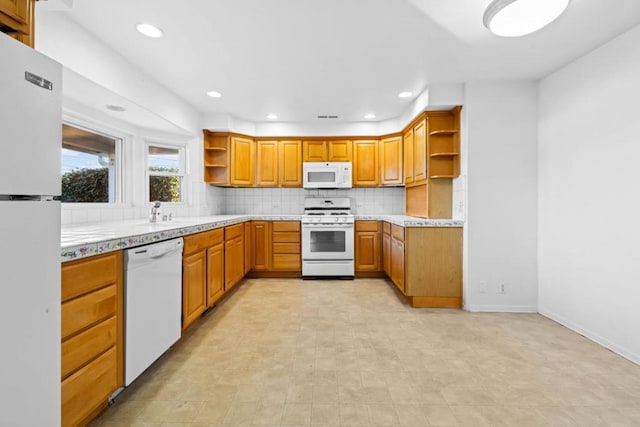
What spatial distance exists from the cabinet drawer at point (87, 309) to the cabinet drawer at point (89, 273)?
1.3 inches

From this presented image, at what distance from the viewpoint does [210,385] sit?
1.82m

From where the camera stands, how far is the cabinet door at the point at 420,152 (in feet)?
11.6

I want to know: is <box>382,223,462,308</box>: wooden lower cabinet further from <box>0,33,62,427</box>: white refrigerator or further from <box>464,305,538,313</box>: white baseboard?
<box>0,33,62,427</box>: white refrigerator

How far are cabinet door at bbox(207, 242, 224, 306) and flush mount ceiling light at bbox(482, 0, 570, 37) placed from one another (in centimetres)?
278

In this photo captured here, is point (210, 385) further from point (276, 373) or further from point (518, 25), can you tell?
point (518, 25)

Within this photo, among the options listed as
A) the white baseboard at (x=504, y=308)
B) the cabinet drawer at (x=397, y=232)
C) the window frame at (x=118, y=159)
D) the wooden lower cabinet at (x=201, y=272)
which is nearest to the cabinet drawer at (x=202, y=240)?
the wooden lower cabinet at (x=201, y=272)

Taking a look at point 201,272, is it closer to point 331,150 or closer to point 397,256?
point 397,256

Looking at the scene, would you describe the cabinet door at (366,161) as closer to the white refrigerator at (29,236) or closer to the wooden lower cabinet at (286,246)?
the wooden lower cabinet at (286,246)

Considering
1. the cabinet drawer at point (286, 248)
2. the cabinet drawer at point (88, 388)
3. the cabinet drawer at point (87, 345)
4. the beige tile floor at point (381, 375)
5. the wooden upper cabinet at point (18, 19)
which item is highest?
the wooden upper cabinet at point (18, 19)

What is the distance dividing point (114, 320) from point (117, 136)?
2419 millimetres

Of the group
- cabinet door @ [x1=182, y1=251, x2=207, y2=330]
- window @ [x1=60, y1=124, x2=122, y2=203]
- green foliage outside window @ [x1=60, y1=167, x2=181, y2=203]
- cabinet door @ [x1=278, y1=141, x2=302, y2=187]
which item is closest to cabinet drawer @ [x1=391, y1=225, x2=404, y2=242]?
cabinet door @ [x1=278, y1=141, x2=302, y2=187]

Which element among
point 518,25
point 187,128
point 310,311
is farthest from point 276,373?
point 187,128

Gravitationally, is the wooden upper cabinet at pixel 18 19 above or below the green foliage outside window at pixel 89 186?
above

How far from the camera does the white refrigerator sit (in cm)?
95
